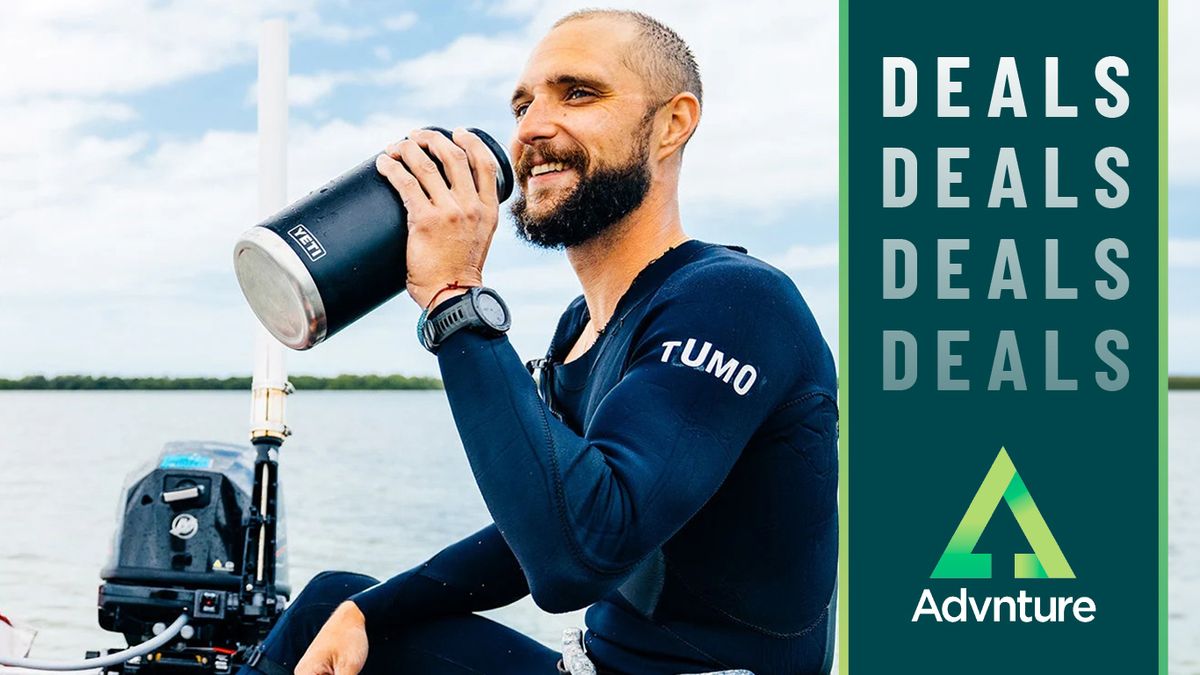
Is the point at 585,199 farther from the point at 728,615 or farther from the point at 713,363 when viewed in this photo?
the point at 728,615

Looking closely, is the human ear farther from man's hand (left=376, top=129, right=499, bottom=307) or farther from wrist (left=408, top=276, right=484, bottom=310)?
wrist (left=408, top=276, right=484, bottom=310)

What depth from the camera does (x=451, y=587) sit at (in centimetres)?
226

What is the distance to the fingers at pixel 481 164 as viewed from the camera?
1779 millimetres

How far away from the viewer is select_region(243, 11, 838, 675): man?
62.9 inches

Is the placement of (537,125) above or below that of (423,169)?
above

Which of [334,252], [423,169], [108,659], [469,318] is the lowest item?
[108,659]

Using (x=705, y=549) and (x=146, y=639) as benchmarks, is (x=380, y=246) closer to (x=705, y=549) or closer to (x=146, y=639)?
(x=705, y=549)

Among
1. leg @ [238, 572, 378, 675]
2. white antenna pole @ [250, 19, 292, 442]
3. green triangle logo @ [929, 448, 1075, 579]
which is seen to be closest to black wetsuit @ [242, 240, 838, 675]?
leg @ [238, 572, 378, 675]

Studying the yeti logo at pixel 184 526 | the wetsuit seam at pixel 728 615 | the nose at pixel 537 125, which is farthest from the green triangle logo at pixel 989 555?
the nose at pixel 537 125

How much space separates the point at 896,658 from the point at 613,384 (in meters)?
3.11

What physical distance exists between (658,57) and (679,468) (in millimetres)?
768

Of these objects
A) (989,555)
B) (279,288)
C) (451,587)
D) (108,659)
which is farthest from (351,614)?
(989,555)

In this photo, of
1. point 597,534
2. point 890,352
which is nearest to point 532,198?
point 597,534

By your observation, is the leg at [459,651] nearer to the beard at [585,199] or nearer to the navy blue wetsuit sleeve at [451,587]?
the navy blue wetsuit sleeve at [451,587]
